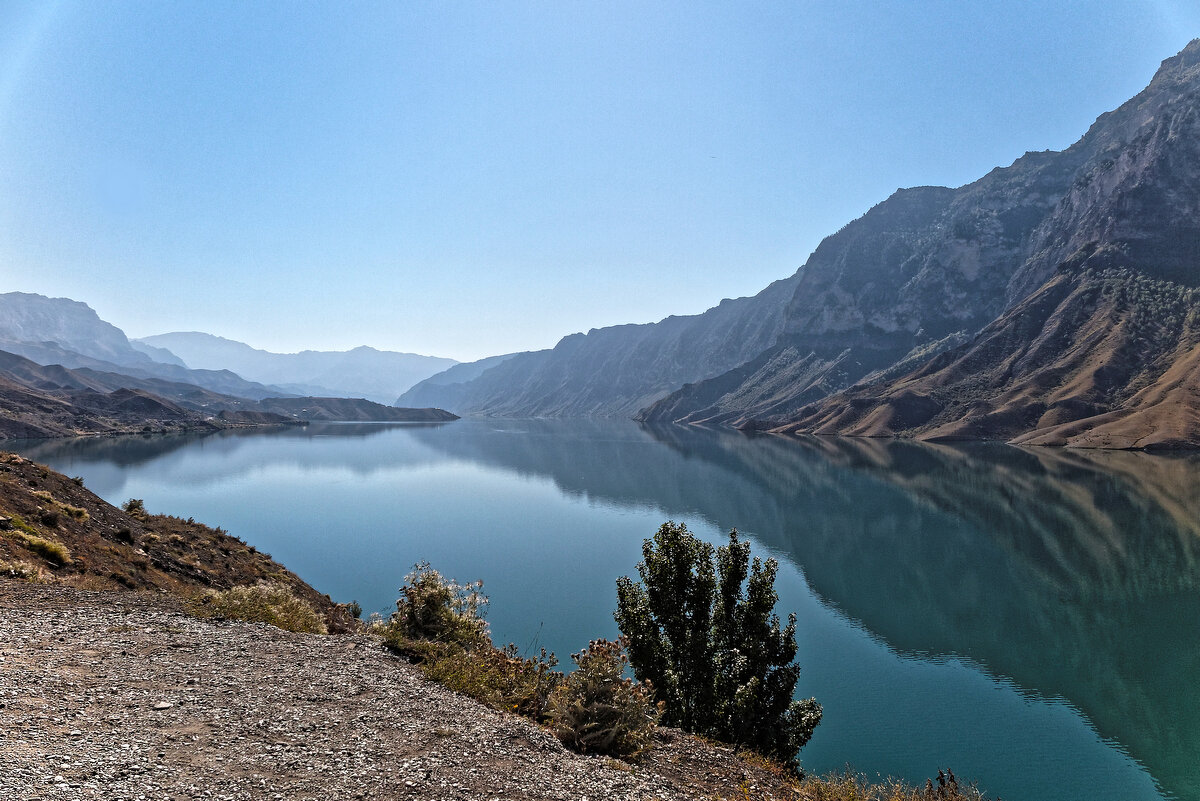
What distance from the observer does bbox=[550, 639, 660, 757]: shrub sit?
1066 centimetres

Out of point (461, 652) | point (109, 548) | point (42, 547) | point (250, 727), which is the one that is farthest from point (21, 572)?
point (250, 727)

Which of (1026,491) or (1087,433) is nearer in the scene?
(1026,491)

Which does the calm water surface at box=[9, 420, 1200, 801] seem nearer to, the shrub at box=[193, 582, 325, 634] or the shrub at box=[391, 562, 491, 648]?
the shrub at box=[391, 562, 491, 648]

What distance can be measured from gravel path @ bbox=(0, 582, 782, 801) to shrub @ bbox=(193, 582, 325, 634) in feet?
→ 6.14

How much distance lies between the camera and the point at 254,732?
9000mm

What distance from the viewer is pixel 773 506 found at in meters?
74.6

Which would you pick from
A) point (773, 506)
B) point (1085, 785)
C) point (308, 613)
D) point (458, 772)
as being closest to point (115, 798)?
point (458, 772)

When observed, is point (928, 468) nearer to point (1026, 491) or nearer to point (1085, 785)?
point (1026, 491)

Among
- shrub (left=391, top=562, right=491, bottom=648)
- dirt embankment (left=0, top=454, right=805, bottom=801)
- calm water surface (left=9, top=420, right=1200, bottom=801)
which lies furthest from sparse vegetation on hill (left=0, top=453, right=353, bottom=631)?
calm water surface (left=9, top=420, right=1200, bottom=801)

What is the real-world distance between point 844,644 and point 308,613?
87.6ft

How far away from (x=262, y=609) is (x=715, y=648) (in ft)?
43.4

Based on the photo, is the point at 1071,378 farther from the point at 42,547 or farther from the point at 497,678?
the point at 42,547

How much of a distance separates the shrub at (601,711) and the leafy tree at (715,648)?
5315 millimetres

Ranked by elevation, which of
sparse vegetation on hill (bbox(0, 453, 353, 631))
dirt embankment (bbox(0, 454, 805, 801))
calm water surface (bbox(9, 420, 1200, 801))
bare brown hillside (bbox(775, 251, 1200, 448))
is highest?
bare brown hillside (bbox(775, 251, 1200, 448))
